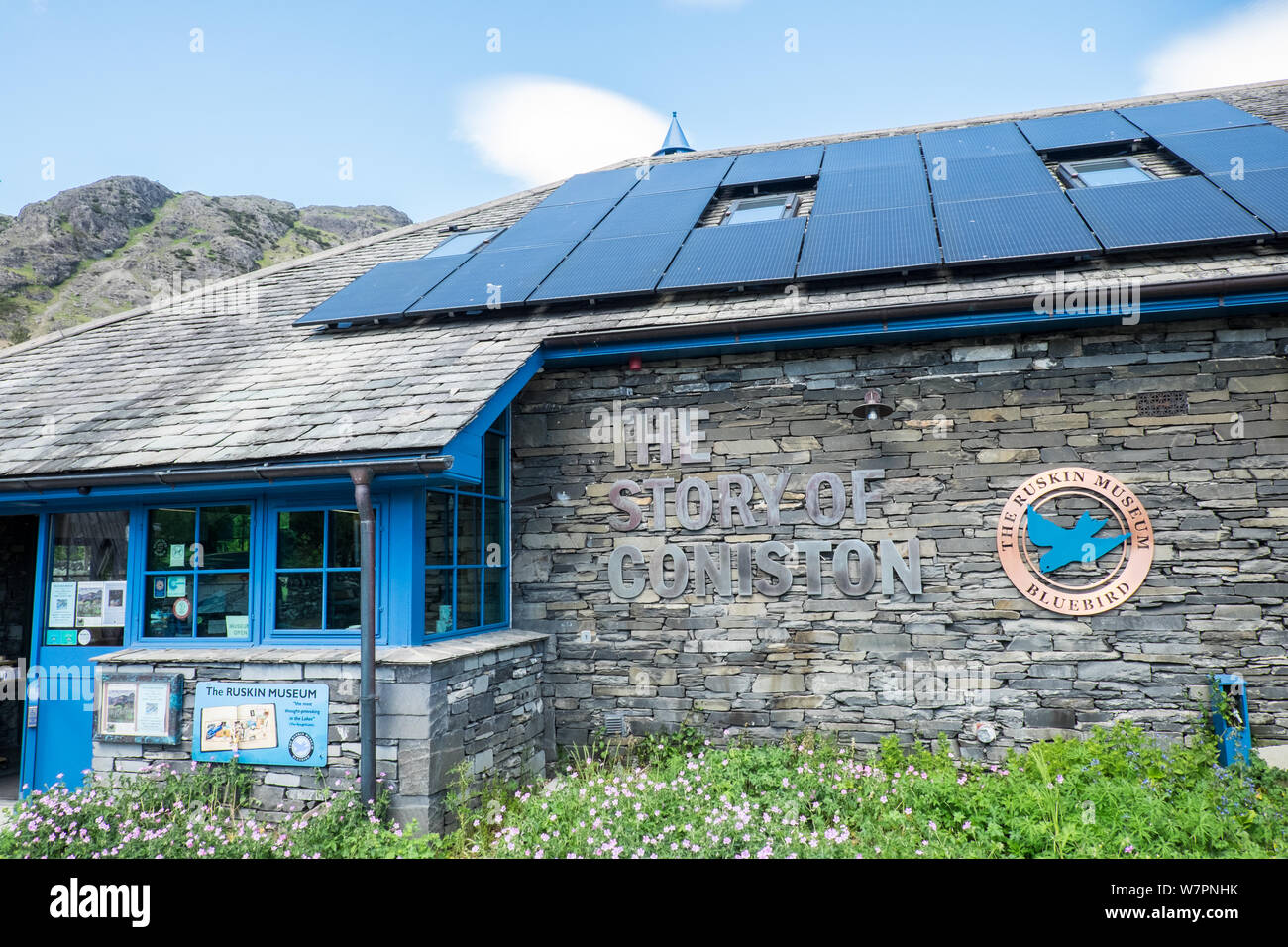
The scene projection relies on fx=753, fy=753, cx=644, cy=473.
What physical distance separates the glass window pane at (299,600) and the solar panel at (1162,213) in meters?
6.99

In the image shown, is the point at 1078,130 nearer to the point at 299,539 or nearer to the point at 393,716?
the point at 299,539

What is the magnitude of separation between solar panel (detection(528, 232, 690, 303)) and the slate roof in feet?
0.61

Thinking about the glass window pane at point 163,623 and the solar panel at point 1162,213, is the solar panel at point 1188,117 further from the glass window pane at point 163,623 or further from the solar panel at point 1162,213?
the glass window pane at point 163,623

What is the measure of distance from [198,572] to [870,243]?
6530 millimetres

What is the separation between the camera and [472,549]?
21.4 feet

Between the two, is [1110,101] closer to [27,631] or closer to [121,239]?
[27,631]

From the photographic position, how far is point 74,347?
364 inches

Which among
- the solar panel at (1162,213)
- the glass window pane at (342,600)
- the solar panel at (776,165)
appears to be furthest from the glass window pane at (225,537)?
the solar panel at (1162,213)

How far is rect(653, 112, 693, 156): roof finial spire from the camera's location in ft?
45.3

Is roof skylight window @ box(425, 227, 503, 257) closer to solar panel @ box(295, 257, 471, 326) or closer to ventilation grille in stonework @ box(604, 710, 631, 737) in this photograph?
solar panel @ box(295, 257, 471, 326)

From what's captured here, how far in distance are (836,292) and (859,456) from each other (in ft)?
4.87

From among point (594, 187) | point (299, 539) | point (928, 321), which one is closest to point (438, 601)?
point (299, 539)

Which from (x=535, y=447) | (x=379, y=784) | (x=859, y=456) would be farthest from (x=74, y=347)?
(x=859, y=456)

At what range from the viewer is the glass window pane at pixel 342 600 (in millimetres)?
5812
